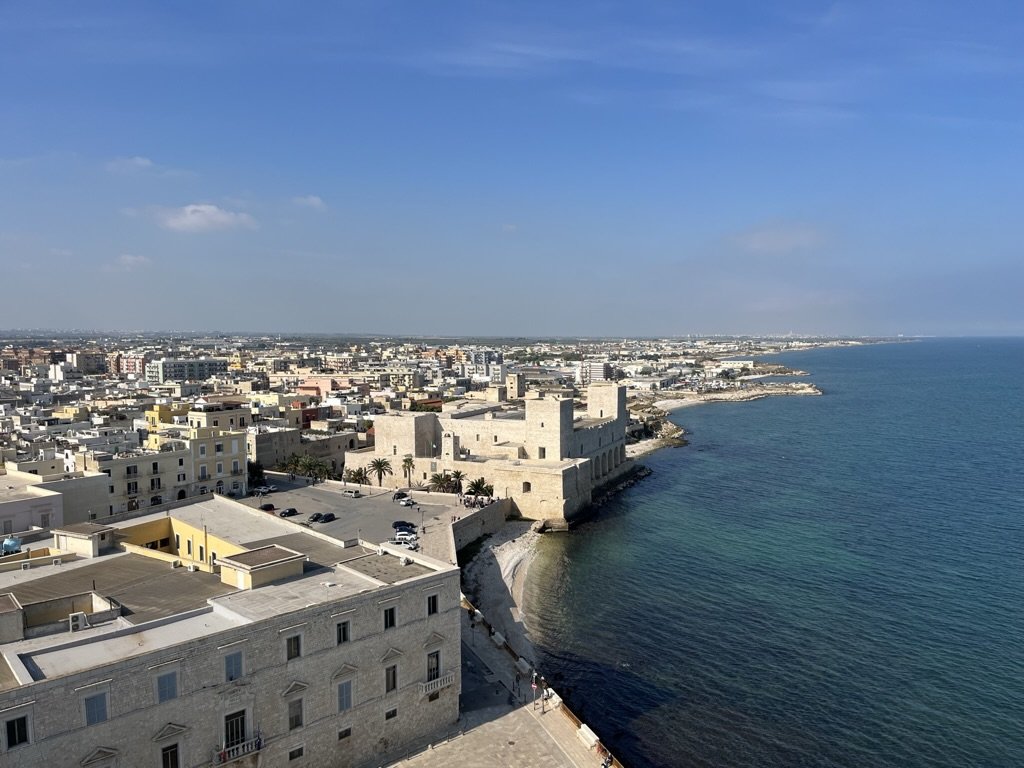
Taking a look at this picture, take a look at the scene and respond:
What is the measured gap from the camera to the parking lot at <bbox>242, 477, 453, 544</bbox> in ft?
127

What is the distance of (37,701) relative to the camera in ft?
44.9

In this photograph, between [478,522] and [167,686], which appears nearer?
[167,686]

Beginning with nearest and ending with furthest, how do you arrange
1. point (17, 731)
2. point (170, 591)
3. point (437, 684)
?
point (17, 731)
point (170, 591)
point (437, 684)

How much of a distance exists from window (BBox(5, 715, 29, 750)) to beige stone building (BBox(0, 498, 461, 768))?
19mm

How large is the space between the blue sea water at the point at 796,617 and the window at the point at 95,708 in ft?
50.6

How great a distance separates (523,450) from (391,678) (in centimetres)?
3794

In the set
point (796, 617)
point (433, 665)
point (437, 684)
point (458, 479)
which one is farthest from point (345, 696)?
point (458, 479)

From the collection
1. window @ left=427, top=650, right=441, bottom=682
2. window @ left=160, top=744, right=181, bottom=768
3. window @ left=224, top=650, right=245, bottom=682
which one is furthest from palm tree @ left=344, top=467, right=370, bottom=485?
window @ left=160, top=744, right=181, bottom=768

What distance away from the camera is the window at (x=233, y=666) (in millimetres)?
16344

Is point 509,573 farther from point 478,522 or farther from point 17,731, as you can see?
point 17,731

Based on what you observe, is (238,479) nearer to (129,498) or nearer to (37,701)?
(129,498)

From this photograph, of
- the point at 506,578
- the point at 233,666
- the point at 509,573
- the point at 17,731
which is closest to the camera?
the point at 17,731

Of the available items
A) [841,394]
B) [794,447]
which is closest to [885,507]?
[794,447]

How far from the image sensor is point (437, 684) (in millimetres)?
20531
